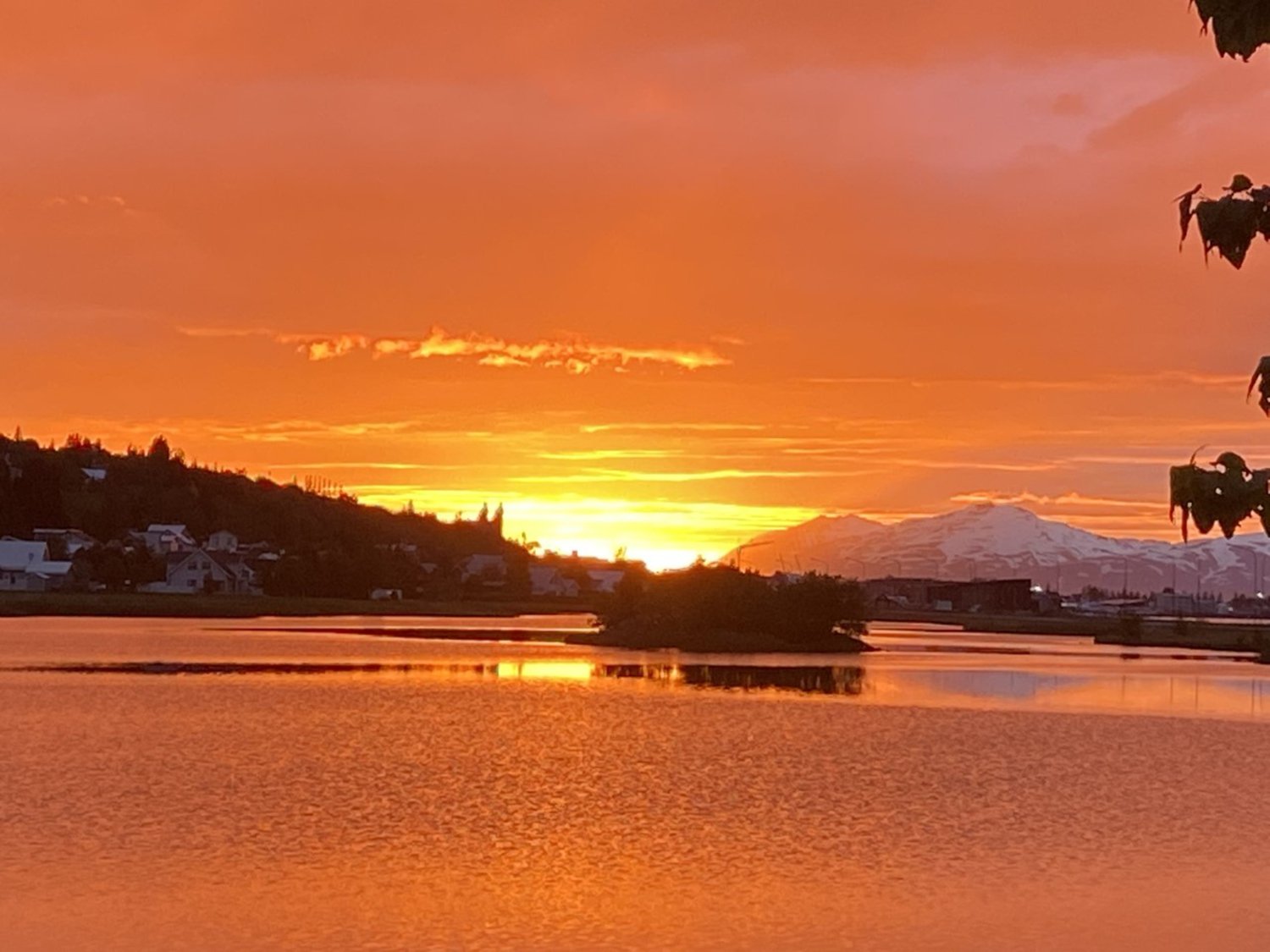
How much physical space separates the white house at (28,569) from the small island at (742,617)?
2939 inches

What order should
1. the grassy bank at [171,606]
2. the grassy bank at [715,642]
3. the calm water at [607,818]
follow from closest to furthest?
1. the calm water at [607,818]
2. the grassy bank at [715,642]
3. the grassy bank at [171,606]

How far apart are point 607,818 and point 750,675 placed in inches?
2425

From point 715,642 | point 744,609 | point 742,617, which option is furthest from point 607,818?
point 742,617

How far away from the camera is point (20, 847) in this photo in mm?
30547

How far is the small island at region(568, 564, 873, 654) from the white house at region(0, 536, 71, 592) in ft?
245

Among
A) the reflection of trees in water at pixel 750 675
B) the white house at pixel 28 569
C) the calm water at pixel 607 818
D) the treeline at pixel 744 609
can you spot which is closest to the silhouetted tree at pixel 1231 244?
the calm water at pixel 607 818

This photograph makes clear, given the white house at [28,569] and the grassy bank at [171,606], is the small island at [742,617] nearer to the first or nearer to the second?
the grassy bank at [171,606]

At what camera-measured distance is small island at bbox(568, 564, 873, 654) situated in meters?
138

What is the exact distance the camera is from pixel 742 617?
453 ft

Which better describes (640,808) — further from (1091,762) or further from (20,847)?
(1091,762)

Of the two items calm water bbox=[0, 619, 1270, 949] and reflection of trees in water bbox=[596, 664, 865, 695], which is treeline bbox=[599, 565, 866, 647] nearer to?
reflection of trees in water bbox=[596, 664, 865, 695]

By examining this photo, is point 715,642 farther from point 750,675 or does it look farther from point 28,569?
point 28,569

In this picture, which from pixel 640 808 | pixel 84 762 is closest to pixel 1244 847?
pixel 640 808

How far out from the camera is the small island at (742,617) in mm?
137625
